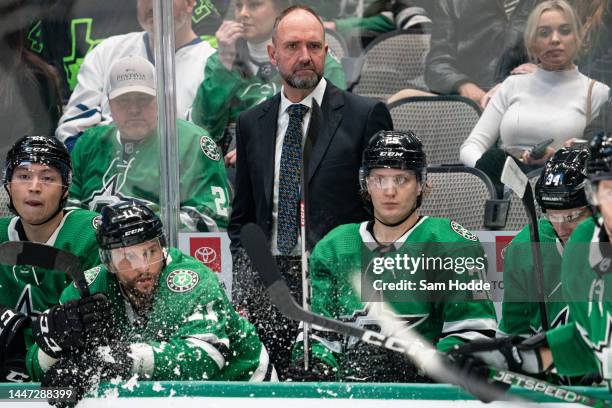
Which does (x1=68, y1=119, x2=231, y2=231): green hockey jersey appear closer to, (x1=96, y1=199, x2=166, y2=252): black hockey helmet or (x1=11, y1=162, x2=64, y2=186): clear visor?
(x1=11, y1=162, x2=64, y2=186): clear visor

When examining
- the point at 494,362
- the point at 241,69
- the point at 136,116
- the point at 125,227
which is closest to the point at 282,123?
the point at 241,69

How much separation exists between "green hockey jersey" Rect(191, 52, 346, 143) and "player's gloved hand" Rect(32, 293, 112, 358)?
3.03 feet

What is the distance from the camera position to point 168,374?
3.04 meters

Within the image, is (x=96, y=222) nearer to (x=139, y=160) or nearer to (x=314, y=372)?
(x=139, y=160)

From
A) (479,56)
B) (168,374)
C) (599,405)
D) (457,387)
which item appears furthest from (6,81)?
(599,405)

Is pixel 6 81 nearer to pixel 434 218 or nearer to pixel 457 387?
pixel 434 218

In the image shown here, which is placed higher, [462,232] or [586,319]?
[462,232]

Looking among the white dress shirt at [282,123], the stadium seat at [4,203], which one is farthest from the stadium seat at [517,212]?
the stadium seat at [4,203]

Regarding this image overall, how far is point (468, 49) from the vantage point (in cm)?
387

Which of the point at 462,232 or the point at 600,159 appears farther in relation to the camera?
the point at 462,232

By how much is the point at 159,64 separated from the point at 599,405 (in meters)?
1.85

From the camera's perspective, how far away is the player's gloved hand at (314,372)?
3045 mm

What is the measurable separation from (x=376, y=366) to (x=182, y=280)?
0.60m

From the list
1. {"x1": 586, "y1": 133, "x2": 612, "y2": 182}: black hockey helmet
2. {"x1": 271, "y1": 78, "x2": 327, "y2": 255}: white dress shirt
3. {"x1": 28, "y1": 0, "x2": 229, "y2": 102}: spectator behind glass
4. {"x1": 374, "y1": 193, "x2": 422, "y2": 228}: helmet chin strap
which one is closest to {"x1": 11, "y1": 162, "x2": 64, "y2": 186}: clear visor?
{"x1": 28, "y1": 0, "x2": 229, "y2": 102}: spectator behind glass
